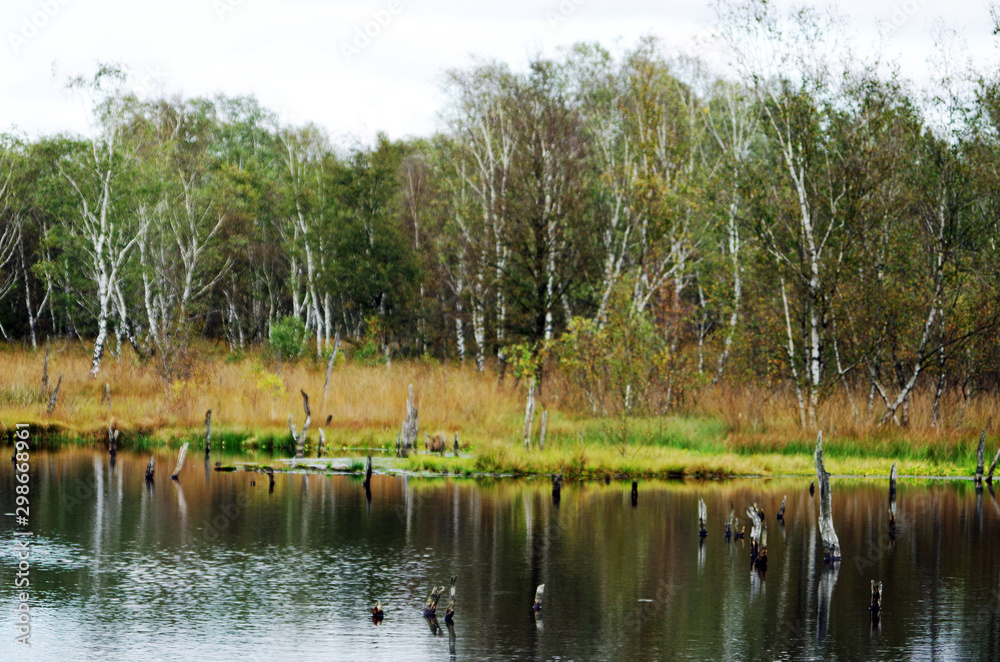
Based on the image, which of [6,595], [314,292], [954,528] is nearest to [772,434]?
[954,528]

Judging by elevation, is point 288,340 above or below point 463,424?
above

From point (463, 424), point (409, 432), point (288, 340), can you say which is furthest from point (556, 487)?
point (288, 340)

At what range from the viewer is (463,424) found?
1594 inches

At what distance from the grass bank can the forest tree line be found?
4.79ft

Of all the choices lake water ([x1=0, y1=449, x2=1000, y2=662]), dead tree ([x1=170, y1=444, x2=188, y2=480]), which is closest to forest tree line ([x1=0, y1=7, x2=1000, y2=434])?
lake water ([x1=0, y1=449, x2=1000, y2=662])

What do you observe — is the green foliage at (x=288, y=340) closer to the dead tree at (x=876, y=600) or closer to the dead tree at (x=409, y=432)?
the dead tree at (x=409, y=432)

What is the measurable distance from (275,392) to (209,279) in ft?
97.5

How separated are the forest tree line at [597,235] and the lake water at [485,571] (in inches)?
331

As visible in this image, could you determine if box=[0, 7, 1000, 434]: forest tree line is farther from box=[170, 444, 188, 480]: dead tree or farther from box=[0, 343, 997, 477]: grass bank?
box=[170, 444, 188, 480]: dead tree

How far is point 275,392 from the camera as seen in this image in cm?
4256

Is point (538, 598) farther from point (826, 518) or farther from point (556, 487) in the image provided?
point (556, 487)

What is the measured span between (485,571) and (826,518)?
20.8 feet

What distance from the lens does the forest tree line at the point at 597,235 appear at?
38.9 meters

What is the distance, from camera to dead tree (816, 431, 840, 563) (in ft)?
70.7
